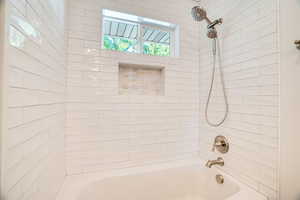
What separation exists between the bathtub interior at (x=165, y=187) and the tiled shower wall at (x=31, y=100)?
1.44 feet

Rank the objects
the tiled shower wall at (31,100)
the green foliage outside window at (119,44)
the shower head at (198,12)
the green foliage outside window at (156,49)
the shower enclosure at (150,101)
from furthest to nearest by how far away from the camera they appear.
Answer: the green foliage outside window at (156,49), the green foliage outside window at (119,44), the shower head at (198,12), the shower enclosure at (150,101), the tiled shower wall at (31,100)

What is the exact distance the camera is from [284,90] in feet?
3.06

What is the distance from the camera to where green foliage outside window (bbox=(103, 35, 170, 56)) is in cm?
155

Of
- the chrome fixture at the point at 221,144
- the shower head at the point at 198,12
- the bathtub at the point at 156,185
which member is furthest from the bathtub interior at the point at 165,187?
the shower head at the point at 198,12

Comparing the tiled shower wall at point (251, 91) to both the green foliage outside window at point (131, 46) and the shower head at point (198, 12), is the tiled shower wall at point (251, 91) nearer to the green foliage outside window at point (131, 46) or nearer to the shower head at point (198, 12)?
the shower head at point (198, 12)

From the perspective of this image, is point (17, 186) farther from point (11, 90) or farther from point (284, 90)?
point (284, 90)

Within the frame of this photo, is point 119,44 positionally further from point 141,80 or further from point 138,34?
point 141,80

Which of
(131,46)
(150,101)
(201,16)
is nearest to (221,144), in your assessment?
(150,101)

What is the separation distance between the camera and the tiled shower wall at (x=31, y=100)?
479mm

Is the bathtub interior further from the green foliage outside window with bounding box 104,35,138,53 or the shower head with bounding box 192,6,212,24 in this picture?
the shower head with bounding box 192,6,212,24

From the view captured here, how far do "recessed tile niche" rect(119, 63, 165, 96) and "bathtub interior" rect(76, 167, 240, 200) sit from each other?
867mm

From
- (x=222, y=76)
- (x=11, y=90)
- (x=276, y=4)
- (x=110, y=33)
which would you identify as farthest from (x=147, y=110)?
(x=276, y=4)

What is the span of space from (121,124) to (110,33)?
101 cm

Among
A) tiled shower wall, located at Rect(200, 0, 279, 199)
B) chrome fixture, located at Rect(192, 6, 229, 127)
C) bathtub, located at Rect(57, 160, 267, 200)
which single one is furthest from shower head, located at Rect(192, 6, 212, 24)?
bathtub, located at Rect(57, 160, 267, 200)
